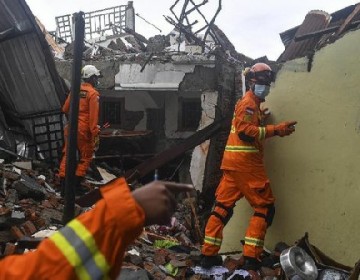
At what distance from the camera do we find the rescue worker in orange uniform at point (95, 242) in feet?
3.10

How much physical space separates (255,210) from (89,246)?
113 inches

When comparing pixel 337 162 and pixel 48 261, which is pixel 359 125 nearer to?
pixel 337 162

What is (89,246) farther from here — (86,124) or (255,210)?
(86,124)

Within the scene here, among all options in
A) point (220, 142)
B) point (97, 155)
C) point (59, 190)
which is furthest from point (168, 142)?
point (59, 190)

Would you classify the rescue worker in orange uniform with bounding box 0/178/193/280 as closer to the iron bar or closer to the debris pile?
the iron bar

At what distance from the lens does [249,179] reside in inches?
144

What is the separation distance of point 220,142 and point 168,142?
2839 mm

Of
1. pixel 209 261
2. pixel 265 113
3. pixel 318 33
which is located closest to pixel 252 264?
pixel 209 261

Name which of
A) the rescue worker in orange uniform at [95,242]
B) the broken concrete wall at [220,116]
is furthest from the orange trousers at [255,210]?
the rescue worker in orange uniform at [95,242]

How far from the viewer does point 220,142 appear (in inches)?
300

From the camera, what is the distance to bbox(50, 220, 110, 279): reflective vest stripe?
0.95m

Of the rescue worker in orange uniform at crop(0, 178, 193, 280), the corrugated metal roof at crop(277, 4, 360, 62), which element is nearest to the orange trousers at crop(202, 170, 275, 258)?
the corrugated metal roof at crop(277, 4, 360, 62)

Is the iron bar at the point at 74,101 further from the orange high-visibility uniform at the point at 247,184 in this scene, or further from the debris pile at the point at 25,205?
the orange high-visibility uniform at the point at 247,184

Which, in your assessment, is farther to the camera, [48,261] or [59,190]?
[59,190]
